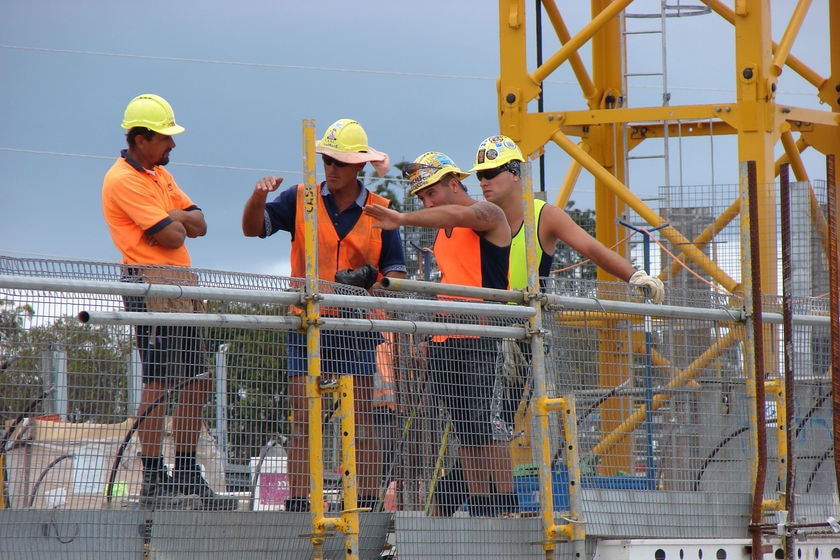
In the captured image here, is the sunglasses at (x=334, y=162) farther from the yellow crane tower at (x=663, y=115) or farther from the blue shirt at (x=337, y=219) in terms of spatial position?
the yellow crane tower at (x=663, y=115)

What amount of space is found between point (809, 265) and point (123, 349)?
751cm

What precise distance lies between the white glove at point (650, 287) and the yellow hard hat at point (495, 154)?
41.3 inches

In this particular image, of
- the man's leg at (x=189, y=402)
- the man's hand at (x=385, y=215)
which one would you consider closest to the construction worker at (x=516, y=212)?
the man's hand at (x=385, y=215)

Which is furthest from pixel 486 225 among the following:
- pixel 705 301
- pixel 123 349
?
pixel 123 349

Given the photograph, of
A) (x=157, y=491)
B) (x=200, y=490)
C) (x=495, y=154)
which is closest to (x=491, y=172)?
(x=495, y=154)

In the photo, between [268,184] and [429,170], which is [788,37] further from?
[268,184]

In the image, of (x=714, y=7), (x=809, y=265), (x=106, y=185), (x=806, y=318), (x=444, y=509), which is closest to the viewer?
(x=444, y=509)

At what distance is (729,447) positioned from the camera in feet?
25.5

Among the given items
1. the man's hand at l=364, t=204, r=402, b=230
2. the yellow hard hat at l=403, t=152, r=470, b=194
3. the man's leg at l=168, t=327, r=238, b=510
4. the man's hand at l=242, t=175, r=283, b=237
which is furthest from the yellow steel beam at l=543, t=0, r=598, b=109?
the man's leg at l=168, t=327, r=238, b=510

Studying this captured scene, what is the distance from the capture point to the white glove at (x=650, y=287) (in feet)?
23.8

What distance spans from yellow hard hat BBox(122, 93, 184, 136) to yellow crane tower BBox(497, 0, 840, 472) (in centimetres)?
484

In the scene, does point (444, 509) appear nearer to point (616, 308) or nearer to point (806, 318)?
point (616, 308)

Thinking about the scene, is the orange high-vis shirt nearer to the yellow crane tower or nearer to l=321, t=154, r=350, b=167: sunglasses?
l=321, t=154, r=350, b=167: sunglasses

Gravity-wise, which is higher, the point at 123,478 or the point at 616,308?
the point at 616,308
